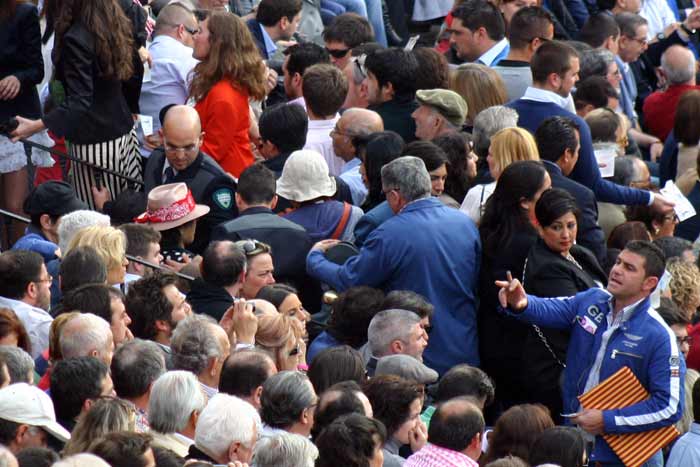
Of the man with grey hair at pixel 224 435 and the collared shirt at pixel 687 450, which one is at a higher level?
the man with grey hair at pixel 224 435

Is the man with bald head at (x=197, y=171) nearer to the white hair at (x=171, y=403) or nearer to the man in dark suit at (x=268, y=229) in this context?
the man in dark suit at (x=268, y=229)

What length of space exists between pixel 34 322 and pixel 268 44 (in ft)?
16.9

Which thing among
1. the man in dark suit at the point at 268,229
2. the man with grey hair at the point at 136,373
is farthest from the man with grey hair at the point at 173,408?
the man in dark suit at the point at 268,229

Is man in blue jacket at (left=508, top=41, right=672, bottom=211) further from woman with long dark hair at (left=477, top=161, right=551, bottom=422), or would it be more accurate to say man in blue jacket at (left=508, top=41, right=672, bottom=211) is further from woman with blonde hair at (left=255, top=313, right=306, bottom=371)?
woman with blonde hair at (left=255, top=313, right=306, bottom=371)

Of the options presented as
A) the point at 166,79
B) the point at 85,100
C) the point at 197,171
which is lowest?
the point at 166,79

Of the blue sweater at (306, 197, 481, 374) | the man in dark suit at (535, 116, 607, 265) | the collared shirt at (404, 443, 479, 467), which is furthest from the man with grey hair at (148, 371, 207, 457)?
the man in dark suit at (535, 116, 607, 265)

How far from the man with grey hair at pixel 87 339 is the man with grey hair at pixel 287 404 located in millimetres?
833

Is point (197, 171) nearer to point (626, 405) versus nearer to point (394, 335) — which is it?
point (394, 335)

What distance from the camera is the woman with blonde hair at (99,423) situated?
6344 mm

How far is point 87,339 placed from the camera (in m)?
7.28

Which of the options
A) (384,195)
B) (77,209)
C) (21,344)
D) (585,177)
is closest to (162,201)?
(77,209)

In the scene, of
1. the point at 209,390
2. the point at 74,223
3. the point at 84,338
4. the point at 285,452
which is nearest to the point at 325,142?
the point at 74,223

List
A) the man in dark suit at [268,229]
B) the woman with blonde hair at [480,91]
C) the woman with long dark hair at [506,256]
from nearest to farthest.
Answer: the woman with long dark hair at [506,256]
the man in dark suit at [268,229]
the woman with blonde hair at [480,91]

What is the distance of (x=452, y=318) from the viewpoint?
29.0 feet
